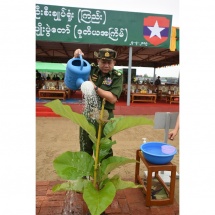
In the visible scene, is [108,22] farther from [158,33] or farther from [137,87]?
[137,87]

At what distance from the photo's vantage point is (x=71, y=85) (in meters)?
1.79

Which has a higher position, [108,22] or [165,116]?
[108,22]

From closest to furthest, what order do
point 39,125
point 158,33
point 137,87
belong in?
point 39,125 → point 158,33 → point 137,87

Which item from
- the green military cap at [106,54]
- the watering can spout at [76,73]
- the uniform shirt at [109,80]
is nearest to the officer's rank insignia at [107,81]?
the uniform shirt at [109,80]

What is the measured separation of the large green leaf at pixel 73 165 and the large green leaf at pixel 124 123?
23 centimetres

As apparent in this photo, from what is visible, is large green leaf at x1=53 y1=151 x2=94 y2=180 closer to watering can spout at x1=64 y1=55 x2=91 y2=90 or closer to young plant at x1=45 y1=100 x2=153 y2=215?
young plant at x1=45 y1=100 x2=153 y2=215

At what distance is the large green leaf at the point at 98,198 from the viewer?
1.01m

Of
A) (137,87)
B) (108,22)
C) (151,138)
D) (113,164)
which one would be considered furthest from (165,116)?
(137,87)

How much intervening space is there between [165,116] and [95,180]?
1.43 m

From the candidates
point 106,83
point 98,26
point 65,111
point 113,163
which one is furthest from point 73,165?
point 98,26

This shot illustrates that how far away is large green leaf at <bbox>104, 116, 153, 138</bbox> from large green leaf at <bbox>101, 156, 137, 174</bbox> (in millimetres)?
178

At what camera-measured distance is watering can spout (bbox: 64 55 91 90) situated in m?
1.69

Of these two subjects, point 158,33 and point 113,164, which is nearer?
point 113,164

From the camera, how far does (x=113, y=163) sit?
3.88 ft
